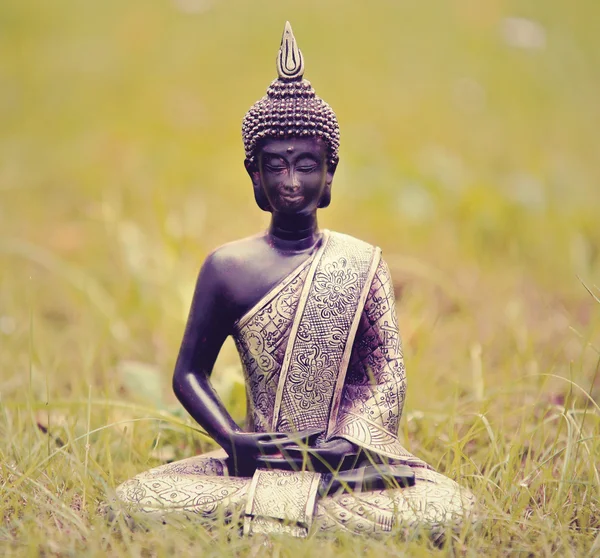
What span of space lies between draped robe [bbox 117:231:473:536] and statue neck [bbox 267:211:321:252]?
0.18 ft

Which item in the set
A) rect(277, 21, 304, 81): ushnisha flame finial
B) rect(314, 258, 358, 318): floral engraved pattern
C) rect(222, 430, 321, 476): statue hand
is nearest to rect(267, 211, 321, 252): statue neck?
rect(314, 258, 358, 318): floral engraved pattern

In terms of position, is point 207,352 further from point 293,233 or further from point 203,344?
point 293,233

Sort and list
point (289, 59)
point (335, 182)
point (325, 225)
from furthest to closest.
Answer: point (335, 182)
point (325, 225)
point (289, 59)

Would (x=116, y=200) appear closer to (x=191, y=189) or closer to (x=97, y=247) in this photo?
(x=97, y=247)

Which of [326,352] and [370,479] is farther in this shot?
[326,352]

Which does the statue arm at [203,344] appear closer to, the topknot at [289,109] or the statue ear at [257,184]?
the statue ear at [257,184]

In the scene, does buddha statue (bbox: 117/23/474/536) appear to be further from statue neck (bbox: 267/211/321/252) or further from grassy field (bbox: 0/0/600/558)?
grassy field (bbox: 0/0/600/558)

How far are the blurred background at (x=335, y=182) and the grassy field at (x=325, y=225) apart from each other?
2cm

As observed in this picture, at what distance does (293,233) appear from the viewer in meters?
3.04

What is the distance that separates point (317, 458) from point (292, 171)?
94 cm

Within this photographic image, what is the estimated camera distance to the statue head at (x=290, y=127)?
290 cm

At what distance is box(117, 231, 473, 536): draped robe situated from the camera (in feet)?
9.09

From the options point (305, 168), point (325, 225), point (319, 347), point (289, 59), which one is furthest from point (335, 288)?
point (325, 225)

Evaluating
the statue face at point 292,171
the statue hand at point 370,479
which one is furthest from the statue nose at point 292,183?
the statue hand at point 370,479
